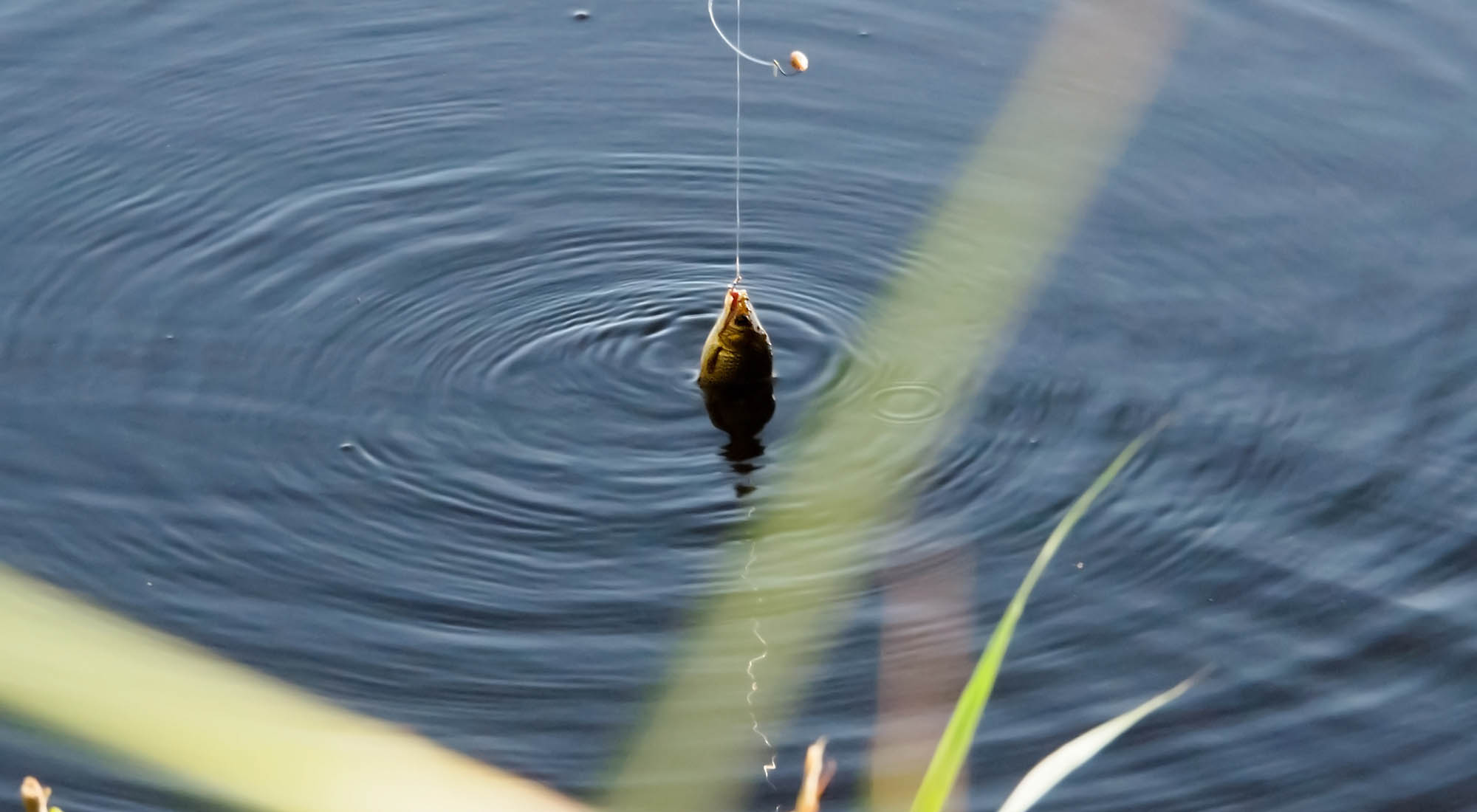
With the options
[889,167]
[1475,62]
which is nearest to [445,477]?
[889,167]

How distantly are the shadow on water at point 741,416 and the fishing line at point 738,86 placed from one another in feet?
1.00

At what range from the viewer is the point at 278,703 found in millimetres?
4031

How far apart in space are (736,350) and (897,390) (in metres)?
0.52

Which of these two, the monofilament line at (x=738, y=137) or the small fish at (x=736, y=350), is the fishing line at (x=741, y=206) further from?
the small fish at (x=736, y=350)

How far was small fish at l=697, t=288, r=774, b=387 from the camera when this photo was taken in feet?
15.9

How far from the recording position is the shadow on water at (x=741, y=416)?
15.9 feet

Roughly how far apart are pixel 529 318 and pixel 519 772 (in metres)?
1.89

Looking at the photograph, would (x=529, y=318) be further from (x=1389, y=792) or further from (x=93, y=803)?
(x=1389, y=792)

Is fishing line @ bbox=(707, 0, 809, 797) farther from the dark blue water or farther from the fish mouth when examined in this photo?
the fish mouth

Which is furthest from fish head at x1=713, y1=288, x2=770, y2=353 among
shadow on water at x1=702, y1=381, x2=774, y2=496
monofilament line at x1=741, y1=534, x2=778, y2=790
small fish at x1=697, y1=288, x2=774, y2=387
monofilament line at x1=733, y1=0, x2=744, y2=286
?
monofilament line at x1=741, y1=534, x2=778, y2=790

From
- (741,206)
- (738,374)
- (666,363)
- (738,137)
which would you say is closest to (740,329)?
(738,374)

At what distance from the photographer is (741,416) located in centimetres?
501

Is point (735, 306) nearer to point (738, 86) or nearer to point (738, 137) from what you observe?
point (738, 137)

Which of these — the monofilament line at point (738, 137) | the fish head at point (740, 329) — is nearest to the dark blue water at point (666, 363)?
the monofilament line at point (738, 137)
